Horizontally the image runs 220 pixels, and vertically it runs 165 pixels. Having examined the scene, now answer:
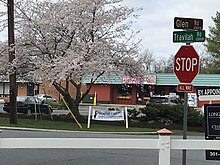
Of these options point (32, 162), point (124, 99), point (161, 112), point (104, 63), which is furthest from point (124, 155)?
point (124, 99)

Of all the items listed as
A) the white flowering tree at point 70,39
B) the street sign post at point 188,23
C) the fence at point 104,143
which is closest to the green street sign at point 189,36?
the street sign post at point 188,23

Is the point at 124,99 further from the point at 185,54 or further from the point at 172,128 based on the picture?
the point at 185,54

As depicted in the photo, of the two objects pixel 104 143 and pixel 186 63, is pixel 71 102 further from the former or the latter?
pixel 104 143

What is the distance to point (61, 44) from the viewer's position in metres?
24.7

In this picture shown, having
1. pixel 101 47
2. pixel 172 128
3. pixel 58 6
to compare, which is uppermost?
pixel 58 6

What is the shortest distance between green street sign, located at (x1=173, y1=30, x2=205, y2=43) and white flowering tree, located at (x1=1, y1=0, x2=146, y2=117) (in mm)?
14038

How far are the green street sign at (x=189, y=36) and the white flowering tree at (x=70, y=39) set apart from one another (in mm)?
14038

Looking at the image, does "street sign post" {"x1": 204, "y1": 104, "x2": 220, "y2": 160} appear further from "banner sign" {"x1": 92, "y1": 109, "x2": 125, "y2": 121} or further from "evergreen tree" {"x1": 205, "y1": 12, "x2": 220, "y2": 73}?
"evergreen tree" {"x1": 205, "y1": 12, "x2": 220, "y2": 73}

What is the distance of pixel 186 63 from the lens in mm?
8375

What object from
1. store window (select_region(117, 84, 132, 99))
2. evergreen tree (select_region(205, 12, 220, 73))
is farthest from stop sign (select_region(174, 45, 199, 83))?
evergreen tree (select_region(205, 12, 220, 73))

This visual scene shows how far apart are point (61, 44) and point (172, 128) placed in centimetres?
788

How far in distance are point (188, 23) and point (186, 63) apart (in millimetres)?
788

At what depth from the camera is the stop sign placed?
27.2 feet

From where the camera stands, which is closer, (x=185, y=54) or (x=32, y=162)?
(x=185, y=54)
